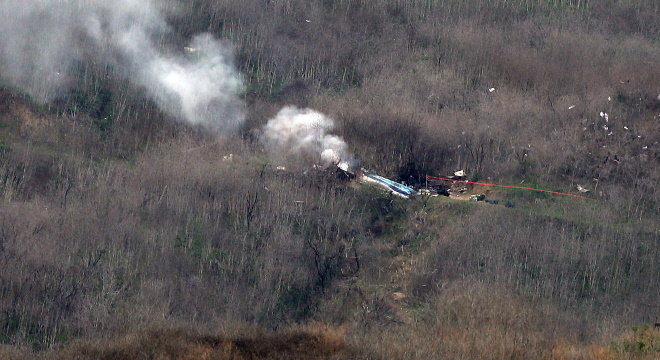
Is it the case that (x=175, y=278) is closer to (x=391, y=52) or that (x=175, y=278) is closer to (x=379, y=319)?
(x=379, y=319)

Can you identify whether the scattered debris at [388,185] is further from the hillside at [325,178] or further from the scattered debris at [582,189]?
the scattered debris at [582,189]

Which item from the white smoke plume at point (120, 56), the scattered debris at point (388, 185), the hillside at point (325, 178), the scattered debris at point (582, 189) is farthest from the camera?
the white smoke plume at point (120, 56)

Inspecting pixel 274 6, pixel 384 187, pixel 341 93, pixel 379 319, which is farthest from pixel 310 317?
pixel 274 6

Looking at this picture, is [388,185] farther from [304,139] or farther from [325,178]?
[304,139]

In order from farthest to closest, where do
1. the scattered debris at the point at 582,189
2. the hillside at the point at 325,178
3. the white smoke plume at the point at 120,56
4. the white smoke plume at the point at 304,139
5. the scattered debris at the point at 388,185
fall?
the white smoke plume at the point at 120,56 → the white smoke plume at the point at 304,139 → the scattered debris at the point at 582,189 → the scattered debris at the point at 388,185 → the hillside at the point at 325,178

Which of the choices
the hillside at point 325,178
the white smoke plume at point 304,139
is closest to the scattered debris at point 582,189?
the hillside at point 325,178

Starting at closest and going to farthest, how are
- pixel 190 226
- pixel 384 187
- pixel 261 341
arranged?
pixel 261 341, pixel 190 226, pixel 384 187

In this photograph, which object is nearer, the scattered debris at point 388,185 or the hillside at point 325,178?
the hillside at point 325,178
